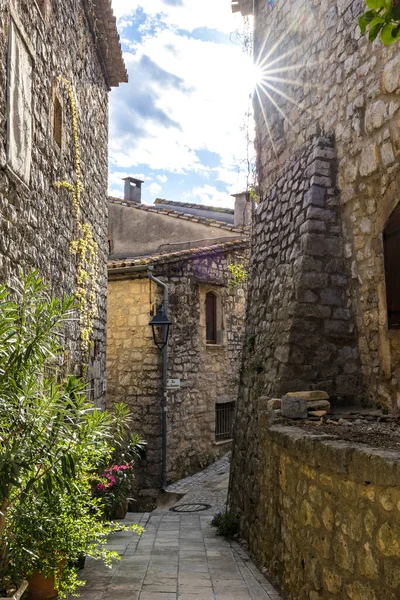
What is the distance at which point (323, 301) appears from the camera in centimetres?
514

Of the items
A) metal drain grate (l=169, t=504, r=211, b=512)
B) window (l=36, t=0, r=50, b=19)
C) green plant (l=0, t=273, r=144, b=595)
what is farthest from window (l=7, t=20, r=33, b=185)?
metal drain grate (l=169, t=504, r=211, b=512)

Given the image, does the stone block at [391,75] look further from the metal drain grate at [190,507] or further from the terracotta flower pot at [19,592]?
the metal drain grate at [190,507]

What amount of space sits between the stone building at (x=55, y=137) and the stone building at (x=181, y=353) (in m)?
2.48

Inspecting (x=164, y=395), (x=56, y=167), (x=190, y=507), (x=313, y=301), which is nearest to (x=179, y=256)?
(x=164, y=395)

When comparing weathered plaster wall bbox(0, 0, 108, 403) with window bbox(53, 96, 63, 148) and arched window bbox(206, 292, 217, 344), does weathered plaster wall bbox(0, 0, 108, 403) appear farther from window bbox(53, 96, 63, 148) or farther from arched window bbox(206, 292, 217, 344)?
arched window bbox(206, 292, 217, 344)

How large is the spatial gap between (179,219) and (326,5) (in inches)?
369

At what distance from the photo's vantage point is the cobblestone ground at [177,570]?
405cm

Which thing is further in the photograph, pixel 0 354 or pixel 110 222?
pixel 110 222

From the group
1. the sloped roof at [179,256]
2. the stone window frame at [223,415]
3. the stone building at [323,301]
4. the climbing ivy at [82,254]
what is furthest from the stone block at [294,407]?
the stone window frame at [223,415]

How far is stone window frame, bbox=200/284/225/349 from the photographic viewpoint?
1200 cm

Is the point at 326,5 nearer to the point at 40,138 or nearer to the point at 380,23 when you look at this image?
the point at 40,138

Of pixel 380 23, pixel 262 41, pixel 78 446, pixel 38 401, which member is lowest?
pixel 78 446

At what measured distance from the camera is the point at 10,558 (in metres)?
2.94

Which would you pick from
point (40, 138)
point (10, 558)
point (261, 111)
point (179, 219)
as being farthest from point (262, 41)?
point (179, 219)
